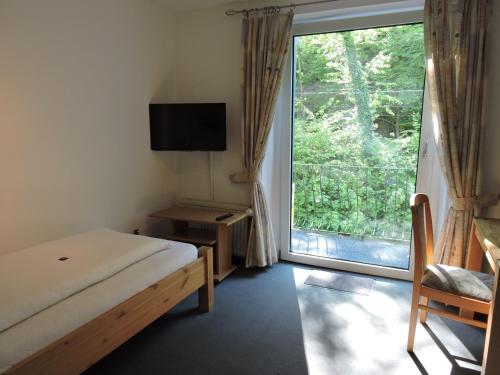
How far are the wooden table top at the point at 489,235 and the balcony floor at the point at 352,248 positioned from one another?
33.2 inches

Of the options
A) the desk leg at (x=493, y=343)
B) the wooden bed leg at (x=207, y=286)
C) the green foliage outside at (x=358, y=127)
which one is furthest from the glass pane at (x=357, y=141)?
the desk leg at (x=493, y=343)

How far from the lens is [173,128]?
10.5 feet

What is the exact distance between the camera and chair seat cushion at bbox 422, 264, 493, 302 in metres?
1.83

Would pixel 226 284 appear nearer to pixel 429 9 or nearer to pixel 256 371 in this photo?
pixel 256 371

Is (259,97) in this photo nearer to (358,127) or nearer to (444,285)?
(358,127)

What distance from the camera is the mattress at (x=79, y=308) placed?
133 cm

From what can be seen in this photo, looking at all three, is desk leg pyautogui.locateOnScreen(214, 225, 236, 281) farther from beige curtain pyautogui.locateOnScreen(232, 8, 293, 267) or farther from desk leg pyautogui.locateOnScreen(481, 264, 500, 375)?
desk leg pyautogui.locateOnScreen(481, 264, 500, 375)

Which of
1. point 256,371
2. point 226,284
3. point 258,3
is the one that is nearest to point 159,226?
point 226,284

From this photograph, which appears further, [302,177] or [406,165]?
[302,177]

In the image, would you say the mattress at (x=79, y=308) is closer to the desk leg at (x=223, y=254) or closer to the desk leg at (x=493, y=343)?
the desk leg at (x=223, y=254)

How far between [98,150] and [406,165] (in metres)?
2.58

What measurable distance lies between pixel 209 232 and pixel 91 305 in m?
1.77

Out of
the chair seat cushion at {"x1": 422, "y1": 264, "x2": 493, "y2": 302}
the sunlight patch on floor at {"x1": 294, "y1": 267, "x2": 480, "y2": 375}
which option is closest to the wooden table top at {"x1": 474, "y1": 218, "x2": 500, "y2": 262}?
the chair seat cushion at {"x1": 422, "y1": 264, "x2": 493, "y2": 302}

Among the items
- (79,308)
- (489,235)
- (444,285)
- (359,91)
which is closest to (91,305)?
(79,308)
